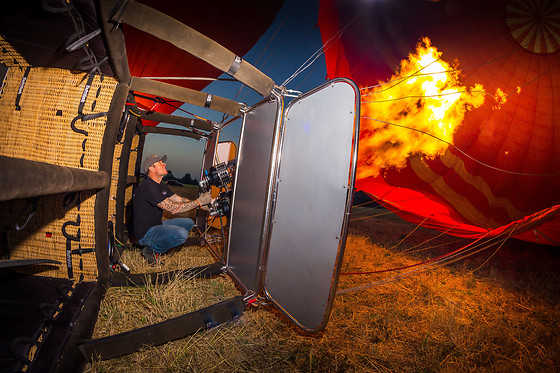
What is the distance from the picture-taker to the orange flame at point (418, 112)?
234 inches

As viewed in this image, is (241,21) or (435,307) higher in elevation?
(241,21)

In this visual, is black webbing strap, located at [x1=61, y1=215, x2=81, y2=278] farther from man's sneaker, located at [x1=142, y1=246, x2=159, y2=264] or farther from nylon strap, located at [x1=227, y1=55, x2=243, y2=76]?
nylon strap, located at [x1=227, y1=55, x2=243, y2=76]

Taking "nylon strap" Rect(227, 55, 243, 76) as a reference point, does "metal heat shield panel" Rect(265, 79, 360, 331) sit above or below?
below

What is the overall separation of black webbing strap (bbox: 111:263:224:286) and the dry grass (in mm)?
102

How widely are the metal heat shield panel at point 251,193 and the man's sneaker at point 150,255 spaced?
53.4 inches

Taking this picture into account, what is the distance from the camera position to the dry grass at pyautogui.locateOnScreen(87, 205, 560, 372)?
1.76 meters

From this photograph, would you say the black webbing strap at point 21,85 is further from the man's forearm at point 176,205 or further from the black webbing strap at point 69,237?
the man's forearm at point 176,205

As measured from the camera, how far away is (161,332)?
1730 millimetres

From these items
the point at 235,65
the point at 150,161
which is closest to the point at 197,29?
the point at 150,161

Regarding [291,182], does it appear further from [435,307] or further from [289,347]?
[435,307]

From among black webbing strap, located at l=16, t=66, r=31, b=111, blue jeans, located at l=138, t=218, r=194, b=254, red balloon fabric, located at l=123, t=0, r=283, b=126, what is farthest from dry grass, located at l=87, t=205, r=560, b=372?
red balloon fabric, located at l=123, t=0, r=283, b=126

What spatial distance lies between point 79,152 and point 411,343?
12.2ft

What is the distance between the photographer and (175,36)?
4.81 feet

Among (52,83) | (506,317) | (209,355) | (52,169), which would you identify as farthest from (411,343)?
(52,83)
